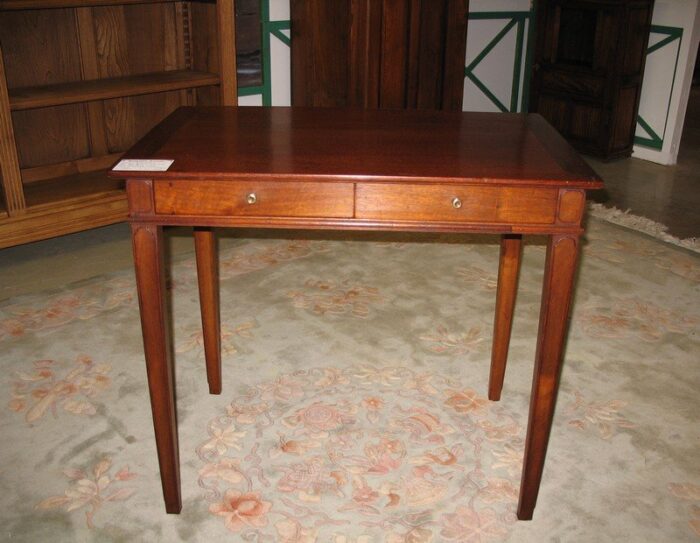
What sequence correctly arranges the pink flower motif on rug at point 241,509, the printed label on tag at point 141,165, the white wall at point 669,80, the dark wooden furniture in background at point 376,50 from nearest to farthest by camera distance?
the printed label on tag at point 141,165
the pink flower motif on rug at point 241,509
the dark wooden furniture in background at point 376,50
the white wall at point 669,80

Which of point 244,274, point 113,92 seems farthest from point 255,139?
point 113,92

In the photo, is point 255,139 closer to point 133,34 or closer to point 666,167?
point 133,34

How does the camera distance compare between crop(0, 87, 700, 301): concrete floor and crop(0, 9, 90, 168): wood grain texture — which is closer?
crop(0, 87, 700, 301): concrete floor

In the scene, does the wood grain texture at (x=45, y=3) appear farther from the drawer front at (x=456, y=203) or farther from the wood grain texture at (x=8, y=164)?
the drawer front at (x=456, y=203)

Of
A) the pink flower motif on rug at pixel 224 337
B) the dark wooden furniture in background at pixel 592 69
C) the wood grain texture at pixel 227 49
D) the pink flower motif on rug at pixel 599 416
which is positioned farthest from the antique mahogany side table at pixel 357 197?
the dark wooden furniture in background at pixel 592 69

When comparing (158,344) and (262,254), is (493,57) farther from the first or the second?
(158,344)

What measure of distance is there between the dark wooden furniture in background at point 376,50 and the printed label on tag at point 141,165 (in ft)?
8.21

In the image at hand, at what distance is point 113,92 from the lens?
3236 millimetres

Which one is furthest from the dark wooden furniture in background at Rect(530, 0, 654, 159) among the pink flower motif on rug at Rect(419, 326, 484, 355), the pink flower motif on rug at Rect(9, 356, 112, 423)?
the pink flower motif on rug at Rect(9, 356, 112, 423)

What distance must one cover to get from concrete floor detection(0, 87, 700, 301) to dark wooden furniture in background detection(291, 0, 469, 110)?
111 centimetres

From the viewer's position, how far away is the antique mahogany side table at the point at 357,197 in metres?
1.47

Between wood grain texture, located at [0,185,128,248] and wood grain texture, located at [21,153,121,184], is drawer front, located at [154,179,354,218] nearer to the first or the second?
wood grain texture, located at [0,185,128,248]

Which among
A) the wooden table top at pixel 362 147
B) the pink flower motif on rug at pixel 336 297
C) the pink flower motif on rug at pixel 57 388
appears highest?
the wooden table top at pixel 362 147

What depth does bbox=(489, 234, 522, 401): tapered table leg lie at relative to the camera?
6.67 ft
